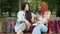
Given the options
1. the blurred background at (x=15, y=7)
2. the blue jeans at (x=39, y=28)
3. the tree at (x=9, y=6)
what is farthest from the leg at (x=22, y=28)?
the tree at (x=9, y=6)

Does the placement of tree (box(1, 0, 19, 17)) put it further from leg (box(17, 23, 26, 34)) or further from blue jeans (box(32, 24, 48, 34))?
blue jeans (box(32, 24, 48, 34))

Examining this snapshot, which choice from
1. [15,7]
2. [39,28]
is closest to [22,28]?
[39,28]

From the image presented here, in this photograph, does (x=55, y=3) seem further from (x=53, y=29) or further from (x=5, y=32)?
(x=5, y=32)

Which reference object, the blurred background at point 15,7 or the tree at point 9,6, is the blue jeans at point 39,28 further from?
the tree at point 9,6

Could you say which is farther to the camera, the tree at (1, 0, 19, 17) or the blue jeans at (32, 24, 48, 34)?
the tree at (1, 0, 19, 17)

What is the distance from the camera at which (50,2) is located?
508 centimetres

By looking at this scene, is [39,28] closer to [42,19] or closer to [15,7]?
[42,19]

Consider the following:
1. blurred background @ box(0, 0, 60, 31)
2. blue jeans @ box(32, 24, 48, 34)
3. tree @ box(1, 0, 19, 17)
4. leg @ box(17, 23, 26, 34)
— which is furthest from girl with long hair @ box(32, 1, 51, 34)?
tree @ box(1, 0, 19, 17)

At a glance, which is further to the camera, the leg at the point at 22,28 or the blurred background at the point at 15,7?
the blurred background at the point at 15,7

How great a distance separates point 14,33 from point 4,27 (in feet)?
1.25

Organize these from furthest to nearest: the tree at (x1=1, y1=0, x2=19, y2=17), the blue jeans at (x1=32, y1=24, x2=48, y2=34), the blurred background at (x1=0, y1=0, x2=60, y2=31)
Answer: the tree at (x1=1, y1=0, x2=19, y2=17)
the blurred background at (x1=0, y1=0, x2=60, y2=31)
the blue jeans at (x1=32, y1=24, x2=48, y2=34)

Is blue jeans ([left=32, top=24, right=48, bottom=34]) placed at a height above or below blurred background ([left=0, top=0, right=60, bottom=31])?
below

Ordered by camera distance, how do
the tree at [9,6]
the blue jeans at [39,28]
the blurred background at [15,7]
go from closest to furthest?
the blue jeans at [39,28]
the blurred background at [15,7]
the tree at [9,6]

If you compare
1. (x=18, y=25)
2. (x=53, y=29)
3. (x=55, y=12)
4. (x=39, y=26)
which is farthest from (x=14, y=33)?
(x=55, y=12)
